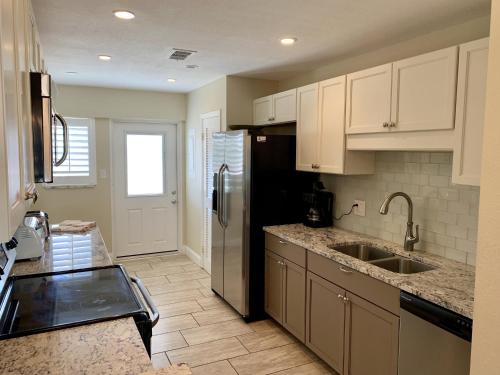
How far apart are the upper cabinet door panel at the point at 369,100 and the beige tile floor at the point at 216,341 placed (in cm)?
182

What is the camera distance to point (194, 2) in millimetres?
2129

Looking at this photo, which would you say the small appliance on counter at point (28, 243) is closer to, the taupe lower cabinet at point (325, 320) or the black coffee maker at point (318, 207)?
the taupe lower cabinet at point (325, 320)

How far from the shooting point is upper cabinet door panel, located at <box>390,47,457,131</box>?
2119 millimetres

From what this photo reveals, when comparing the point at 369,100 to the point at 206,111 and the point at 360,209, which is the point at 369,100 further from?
the point at 206,111

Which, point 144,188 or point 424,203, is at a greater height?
point 424,203

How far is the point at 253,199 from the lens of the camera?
344 centimetres

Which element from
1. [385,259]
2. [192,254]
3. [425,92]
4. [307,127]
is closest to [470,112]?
[425,92]

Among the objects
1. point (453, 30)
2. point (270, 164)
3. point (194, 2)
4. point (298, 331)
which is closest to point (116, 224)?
point (270, 164)

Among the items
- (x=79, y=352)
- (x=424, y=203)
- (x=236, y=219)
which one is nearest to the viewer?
(x=79, y=352)

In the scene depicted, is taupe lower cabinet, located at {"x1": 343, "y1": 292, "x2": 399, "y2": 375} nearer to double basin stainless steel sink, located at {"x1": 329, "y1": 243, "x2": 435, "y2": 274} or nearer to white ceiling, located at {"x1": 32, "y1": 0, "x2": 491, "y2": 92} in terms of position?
double basin stainless steel sink, located at {"x1": 329, "y1": 243, "x2": 435, "y2": 274}

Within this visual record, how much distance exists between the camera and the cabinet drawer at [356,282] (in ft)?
7.03

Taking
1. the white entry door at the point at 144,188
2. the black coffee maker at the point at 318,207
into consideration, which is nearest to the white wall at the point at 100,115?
the white entry door at the point at 144,188

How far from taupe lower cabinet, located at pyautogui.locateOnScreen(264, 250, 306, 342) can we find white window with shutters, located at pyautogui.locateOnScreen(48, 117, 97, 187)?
3068 mm

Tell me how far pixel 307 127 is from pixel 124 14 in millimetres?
1730
